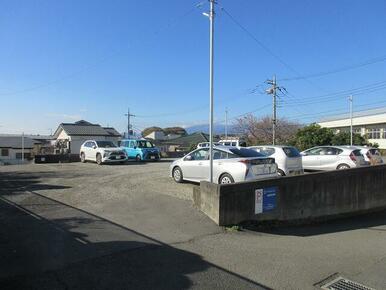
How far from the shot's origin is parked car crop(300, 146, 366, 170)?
20.9 m

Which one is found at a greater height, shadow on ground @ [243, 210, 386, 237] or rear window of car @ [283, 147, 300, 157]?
rear window of car @ [283, 147, 300, 157]

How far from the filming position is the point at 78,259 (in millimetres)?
7156

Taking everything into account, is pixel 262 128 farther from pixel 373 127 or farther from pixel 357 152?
pixel 357 152

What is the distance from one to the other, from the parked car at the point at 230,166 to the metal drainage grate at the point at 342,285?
6.18 metres

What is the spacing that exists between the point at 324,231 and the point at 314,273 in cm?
517

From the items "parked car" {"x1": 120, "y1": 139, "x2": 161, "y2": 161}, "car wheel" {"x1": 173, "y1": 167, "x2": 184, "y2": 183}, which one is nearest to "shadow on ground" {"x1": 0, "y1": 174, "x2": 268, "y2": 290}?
"car wheel" {"x1": 173, "y1": 167, "x2": 184, "y2": 183}

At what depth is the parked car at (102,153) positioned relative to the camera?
2636 centimetres

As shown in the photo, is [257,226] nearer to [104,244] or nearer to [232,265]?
[232,265]

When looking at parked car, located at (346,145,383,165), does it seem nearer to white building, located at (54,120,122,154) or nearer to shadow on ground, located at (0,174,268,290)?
shadow on ground, located at (0,174,268,290)

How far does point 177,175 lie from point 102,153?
36.2ft

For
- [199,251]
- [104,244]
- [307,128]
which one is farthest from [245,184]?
[307,128]

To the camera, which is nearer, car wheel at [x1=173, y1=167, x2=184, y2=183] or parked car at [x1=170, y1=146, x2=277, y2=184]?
parked car at [x1=170, y1=146, x2=277, y2=184]

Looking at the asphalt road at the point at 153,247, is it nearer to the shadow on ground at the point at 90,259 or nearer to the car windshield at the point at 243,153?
the shadow on ground at the point at 90,259

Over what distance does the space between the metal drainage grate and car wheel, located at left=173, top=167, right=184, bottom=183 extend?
9.32m
